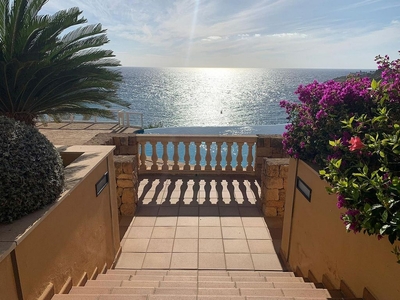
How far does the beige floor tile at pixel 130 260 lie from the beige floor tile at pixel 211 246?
2.62ft

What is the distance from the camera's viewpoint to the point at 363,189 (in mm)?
1638

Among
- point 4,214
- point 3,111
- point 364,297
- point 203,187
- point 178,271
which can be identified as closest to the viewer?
point 4,214

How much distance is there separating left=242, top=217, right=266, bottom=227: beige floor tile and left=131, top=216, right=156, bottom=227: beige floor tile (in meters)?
1.45

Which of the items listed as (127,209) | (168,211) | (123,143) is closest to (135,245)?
(127,209)

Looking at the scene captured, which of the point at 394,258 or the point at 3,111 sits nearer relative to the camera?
the point at 394,258

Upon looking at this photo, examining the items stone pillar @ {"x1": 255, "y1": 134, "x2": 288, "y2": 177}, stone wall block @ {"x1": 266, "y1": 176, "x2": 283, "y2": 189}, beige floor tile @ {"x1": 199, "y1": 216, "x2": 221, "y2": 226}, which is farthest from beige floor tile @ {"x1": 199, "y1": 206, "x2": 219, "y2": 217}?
stone pillar @ {"x1": 255, "y1": 134, "x2": 288, "y2": 177}

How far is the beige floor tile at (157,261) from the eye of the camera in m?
3.55

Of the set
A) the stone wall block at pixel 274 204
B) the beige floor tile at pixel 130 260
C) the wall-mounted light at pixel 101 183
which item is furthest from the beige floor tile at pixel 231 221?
the wall-mounted light at pixel 101 183

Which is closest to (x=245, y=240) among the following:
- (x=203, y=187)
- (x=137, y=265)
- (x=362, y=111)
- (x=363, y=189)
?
(x=137, y=265)

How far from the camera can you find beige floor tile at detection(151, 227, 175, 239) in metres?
4.15

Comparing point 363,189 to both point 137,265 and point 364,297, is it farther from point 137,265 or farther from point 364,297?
point 137,265

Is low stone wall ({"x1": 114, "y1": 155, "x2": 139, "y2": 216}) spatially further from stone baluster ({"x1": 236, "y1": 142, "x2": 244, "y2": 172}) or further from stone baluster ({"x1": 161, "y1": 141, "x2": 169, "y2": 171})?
stone baluster ({"x1": 236, "y1": 142, "x2": 244, "y2": 172})

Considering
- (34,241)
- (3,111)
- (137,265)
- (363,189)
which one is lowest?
(137,265)

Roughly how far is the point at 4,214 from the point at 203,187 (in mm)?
4256
